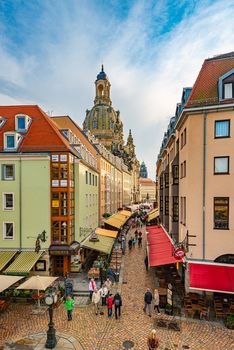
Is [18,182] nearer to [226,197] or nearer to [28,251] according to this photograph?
[28,251]

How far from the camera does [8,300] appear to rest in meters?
17.0

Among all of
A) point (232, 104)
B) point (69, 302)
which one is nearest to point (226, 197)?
point (232, 104)

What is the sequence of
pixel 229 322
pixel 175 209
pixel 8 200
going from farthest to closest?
pixel 8 200 < pixel 175 209 < pixel 229 322

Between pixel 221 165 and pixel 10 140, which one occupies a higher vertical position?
pixel 10 140

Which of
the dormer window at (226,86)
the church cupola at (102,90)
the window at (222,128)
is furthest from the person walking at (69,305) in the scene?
the church cupola at (102,90)

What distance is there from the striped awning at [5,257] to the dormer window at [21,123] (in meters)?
11.7

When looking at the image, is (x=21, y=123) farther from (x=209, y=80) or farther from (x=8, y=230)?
(x=209, y=80)

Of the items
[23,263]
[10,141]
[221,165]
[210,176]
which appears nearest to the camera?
[221,165]

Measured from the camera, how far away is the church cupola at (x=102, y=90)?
9706 cm

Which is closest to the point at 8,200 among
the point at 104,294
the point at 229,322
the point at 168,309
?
the point at 104,294

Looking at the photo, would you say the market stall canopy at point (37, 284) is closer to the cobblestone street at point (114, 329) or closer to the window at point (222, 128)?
the cobblestone street at point (114, 329)

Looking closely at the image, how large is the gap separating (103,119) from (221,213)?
79.7 m

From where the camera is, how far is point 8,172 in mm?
22734

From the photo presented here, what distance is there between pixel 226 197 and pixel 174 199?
22.1 feet
